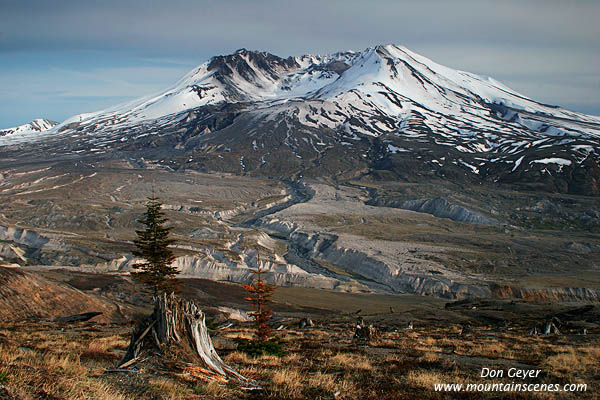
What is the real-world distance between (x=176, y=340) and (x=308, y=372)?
328cm

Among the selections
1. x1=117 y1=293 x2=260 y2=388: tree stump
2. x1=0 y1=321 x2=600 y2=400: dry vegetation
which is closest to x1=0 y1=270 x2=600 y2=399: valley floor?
x1=0 y1=321 x2=600 y2=400: dry vegetation

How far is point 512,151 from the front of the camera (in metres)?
191

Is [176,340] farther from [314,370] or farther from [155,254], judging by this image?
[155,254]

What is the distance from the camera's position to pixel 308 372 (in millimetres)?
11102

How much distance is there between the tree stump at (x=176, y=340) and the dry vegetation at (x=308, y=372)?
50 cm

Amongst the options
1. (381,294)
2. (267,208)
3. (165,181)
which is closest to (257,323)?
(381,294)

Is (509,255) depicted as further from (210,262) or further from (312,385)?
(312,385)

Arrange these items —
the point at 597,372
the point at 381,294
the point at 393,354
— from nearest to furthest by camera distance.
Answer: the point at 597,372, the point at 393,354, the point at 381,294

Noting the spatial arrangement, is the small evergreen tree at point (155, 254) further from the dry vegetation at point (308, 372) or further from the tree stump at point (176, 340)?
the tree stump at point (176, 340)

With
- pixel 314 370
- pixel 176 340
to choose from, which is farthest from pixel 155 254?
pixel 176 340

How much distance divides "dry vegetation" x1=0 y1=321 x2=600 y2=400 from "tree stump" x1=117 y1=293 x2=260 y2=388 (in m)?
0.50

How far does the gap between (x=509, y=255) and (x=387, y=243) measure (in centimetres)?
2093

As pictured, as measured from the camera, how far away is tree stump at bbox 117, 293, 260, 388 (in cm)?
968

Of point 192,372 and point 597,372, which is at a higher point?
point 192,372
